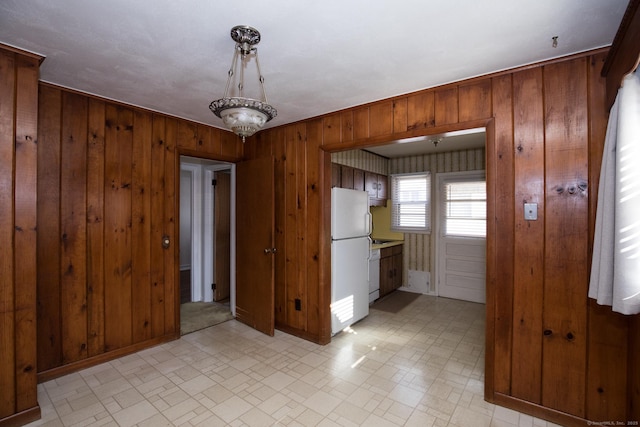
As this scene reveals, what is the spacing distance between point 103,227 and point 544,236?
3609 mm

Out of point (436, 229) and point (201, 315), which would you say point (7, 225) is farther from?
point (436, 229)

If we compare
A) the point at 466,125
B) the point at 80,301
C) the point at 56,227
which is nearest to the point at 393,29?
the point at 466,125

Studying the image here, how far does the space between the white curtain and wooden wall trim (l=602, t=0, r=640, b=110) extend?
0.09 meters

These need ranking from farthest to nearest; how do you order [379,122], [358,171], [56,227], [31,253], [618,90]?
[358,171]
[379,122]
[56,227]
[31,253]
[618,90]

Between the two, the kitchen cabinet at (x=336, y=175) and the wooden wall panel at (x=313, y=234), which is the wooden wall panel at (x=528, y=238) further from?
the kitchen cabinet at (x=336, y=175)

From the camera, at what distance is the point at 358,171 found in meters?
4.30

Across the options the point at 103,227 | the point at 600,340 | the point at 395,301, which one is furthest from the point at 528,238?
the point at 103,227

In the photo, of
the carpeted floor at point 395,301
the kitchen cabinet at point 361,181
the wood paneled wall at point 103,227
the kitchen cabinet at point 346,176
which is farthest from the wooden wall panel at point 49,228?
the carpeted floor at point 395,301

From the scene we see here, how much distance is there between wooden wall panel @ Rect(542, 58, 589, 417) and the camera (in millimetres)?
1854

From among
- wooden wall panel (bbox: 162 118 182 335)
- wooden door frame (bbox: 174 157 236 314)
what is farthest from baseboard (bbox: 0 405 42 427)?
wooden door frame (bbox: 174 157 236 314)

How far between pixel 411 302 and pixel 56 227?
14.5ft

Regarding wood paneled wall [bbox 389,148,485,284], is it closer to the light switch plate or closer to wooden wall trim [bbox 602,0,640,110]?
the light switch plate

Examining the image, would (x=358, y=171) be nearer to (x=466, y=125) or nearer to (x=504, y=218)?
(x=466, y=125)

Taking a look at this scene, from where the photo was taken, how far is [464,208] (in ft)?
15.6
